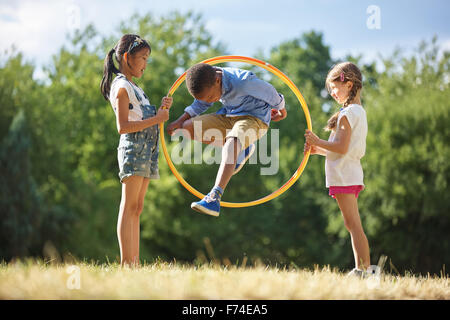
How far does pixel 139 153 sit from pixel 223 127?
3.78ft

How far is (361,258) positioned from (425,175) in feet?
62.4

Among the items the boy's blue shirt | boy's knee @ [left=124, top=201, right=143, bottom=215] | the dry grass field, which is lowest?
the dry grass field

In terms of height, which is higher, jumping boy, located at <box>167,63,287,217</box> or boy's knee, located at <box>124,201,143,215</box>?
jumping boy, located at <box>167,63,287,217</box>

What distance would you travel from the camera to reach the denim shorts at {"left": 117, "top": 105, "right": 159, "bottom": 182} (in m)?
5.05

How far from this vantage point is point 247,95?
5.50m

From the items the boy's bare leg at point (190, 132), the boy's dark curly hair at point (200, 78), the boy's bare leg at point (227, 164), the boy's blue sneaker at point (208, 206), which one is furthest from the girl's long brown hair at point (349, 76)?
the boy's blue sneaker at point (208, 206)

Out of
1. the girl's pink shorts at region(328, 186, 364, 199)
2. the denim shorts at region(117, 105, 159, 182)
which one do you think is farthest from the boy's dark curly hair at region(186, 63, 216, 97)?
the girl's pink shorts at region(328, 186, 364, 199)

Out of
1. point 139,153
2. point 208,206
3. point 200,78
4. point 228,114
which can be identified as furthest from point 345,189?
point 139,153

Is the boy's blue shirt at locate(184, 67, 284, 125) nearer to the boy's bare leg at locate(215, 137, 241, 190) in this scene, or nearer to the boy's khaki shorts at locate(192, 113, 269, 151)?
the boy's khaki shorts at locate(192, 113, 269, 151)

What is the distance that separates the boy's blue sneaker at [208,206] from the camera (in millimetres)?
4801

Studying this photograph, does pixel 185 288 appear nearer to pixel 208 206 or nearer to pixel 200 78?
pixel 208 206

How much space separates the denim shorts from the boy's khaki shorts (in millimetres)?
644

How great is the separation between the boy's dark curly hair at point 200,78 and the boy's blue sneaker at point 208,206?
1.09 metres
